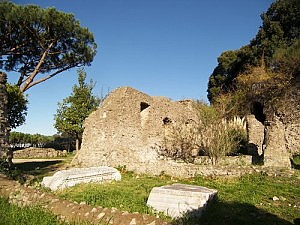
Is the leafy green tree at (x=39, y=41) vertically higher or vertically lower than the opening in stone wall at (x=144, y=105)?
higher

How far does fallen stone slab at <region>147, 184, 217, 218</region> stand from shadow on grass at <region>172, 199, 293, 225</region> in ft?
0.43

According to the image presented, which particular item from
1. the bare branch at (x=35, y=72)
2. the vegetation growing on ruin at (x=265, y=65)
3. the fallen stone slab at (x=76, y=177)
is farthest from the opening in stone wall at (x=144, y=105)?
the bare branch at (x=35, y=72)

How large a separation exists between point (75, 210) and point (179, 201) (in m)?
2.16

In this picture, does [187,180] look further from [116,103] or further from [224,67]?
[224,67]

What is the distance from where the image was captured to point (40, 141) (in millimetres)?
32812

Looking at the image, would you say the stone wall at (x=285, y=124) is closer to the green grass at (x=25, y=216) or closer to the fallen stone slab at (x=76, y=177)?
the fallen stone slab at (x=76, y=177)

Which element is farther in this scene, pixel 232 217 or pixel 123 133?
pixel 123 133

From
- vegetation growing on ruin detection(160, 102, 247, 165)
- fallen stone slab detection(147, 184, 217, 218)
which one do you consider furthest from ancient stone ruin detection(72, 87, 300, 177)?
fallen stone slab detection(147, 184, 217, 218)

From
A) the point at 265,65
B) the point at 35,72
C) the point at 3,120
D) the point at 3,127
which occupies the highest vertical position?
the point at 265,65

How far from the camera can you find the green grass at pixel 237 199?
5.33m

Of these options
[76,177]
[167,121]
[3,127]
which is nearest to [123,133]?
[167,121]

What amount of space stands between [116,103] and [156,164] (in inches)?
Result: 144

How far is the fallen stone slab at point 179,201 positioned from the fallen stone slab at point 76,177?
342 cm

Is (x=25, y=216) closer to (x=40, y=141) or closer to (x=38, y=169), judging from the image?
(x=38, y=169)
